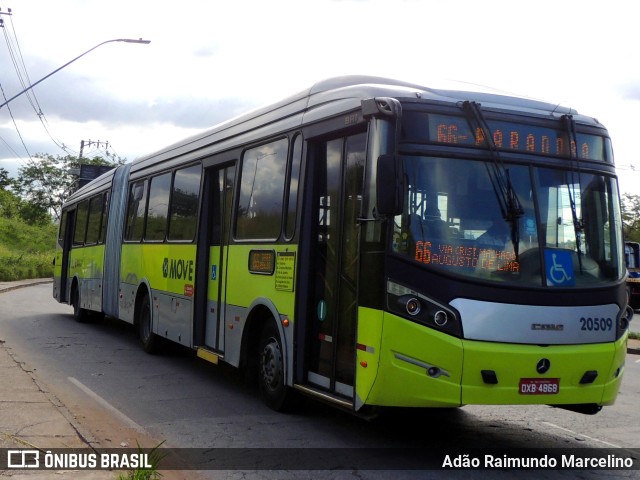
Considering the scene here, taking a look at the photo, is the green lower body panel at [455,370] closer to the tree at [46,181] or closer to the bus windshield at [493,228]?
the bus windshield at [493,228]

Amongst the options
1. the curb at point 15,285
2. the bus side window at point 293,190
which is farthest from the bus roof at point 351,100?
the curb at point 15,285

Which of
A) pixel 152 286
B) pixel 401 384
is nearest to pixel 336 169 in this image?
pixel 401 384

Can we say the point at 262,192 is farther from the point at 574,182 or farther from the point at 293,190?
the point at 574,182

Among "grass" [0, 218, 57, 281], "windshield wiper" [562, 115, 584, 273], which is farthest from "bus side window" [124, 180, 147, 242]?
"grass" [0, 218, 57, 281]

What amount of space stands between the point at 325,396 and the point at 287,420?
1158 millimetres

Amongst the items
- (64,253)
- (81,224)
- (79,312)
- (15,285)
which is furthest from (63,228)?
(15,285)

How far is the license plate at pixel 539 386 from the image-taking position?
6.41 meters

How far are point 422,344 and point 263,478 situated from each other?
1.60m

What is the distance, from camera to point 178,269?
1169 cm

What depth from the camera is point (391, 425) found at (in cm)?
831

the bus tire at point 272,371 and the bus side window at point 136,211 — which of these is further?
the bus side window at point 136,211

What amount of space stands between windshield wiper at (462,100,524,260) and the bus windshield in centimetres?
1

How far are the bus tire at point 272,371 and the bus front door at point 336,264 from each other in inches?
24.0

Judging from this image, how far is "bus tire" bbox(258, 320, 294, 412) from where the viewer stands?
8.46m
